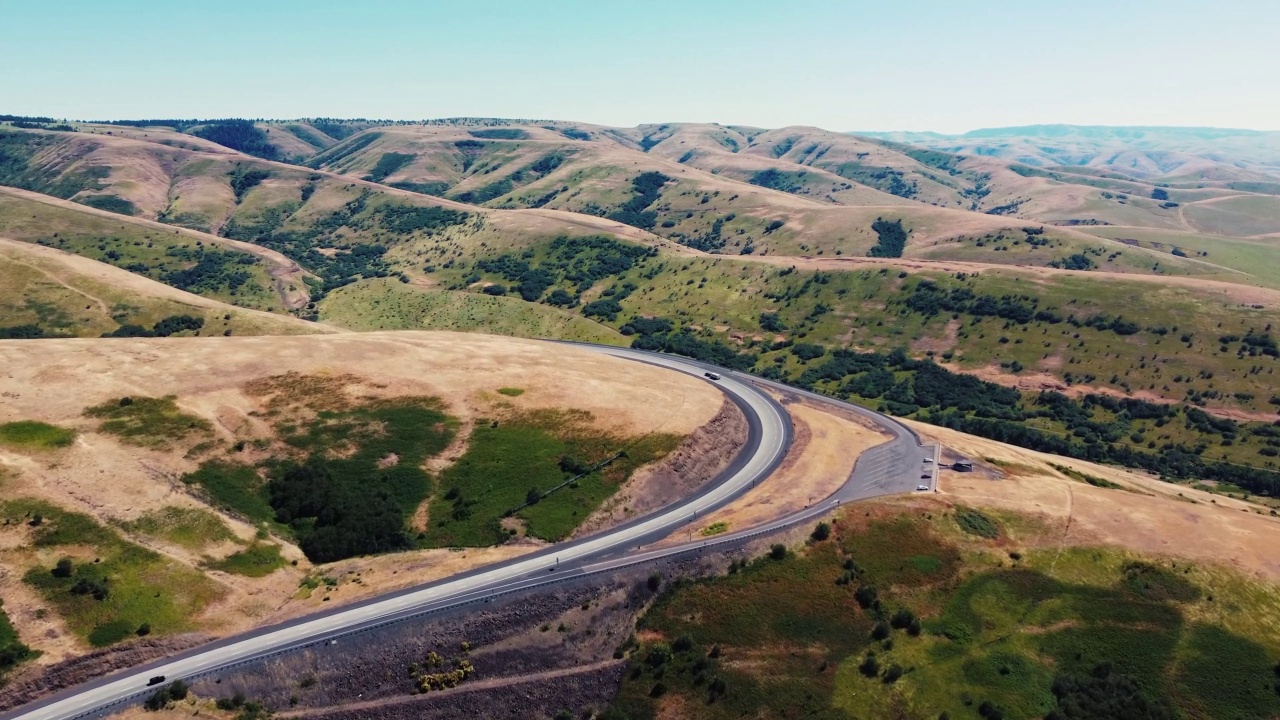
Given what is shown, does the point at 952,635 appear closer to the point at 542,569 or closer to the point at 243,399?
the point at 542,569

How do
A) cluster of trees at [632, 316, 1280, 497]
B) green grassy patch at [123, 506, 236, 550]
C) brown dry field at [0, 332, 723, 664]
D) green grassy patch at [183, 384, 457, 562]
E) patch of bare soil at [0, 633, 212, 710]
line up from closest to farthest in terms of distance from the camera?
patch of bare soil at [0, 633, 212, 710], brown dry field at [0, 332, 723, 664], green grassy patch at [123, 506, 236, 550], green grassy patch at [183, 384, 457, 562], cluster of trees at [632, 316, 1280, 497]

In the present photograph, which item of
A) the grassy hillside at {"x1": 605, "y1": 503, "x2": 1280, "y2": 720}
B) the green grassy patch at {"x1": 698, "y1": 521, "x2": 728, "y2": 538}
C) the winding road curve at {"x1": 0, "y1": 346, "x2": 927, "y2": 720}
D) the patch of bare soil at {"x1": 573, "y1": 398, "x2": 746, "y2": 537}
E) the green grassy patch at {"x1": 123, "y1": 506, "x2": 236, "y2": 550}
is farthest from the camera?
the patch of bare soil at {"x1": 573, "y1": 398, "x2": 746, "y2": 537}

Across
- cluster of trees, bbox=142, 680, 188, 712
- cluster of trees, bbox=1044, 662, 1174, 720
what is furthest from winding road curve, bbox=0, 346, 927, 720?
cluster of trees, bbox=1044, 662, 1174, 720

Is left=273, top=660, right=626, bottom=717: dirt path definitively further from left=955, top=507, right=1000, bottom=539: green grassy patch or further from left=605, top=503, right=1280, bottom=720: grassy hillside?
left=955, top=507, right=1000, bottom=539: green grassy patch

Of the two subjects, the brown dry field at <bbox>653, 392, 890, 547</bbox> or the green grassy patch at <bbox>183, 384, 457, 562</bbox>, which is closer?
the green grassy patch at <bbox>183, 384, 457, 562</bbox>

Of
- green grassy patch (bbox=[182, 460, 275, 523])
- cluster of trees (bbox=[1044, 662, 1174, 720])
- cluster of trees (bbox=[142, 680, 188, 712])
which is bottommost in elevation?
cluster of trees (bbox=[1044, 662, 1174, 720])

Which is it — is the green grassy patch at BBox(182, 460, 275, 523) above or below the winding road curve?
above

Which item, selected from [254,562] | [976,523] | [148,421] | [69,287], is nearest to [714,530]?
[976,523]
